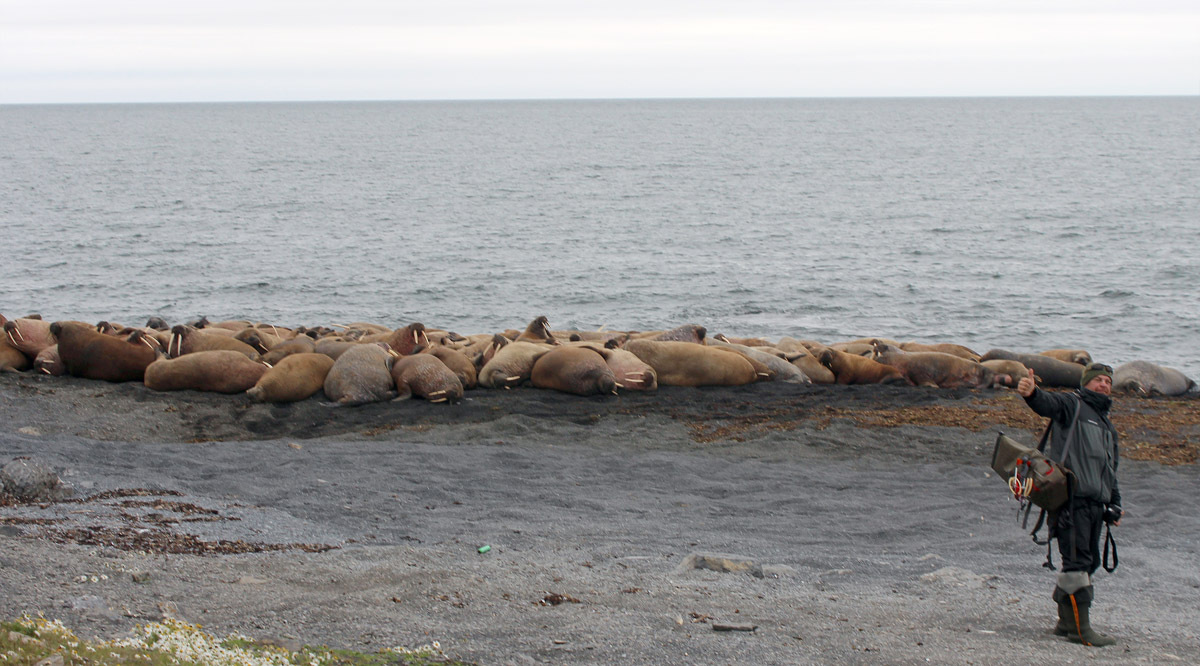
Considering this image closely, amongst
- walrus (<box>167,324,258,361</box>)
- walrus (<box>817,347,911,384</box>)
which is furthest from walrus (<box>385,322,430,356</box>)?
walrus (<box>817,347,911,384</box>)

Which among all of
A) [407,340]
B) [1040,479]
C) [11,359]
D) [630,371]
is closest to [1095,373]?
[1040,479]

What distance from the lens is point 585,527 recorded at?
8.48 metres

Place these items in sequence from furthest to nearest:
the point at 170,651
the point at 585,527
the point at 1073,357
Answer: the point at 1073,357
the point at 585,527
the point at 170,651

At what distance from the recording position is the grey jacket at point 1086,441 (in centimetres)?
590

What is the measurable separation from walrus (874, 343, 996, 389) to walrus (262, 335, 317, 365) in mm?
9016

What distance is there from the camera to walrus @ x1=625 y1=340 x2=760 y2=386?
47.7 ft

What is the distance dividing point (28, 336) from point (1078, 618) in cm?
1480

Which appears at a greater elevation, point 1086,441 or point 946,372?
point 1086,441

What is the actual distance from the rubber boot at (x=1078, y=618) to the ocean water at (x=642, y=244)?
18584 millimetres

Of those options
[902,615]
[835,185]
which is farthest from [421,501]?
[835,185]

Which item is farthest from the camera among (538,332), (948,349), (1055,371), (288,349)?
(948,349)

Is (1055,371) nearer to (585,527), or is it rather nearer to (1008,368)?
(1008,368)

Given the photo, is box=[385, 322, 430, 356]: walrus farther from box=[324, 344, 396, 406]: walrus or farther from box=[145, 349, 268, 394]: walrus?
box=[145, 349, 268, 394]: walrus

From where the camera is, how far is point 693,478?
406 inches
